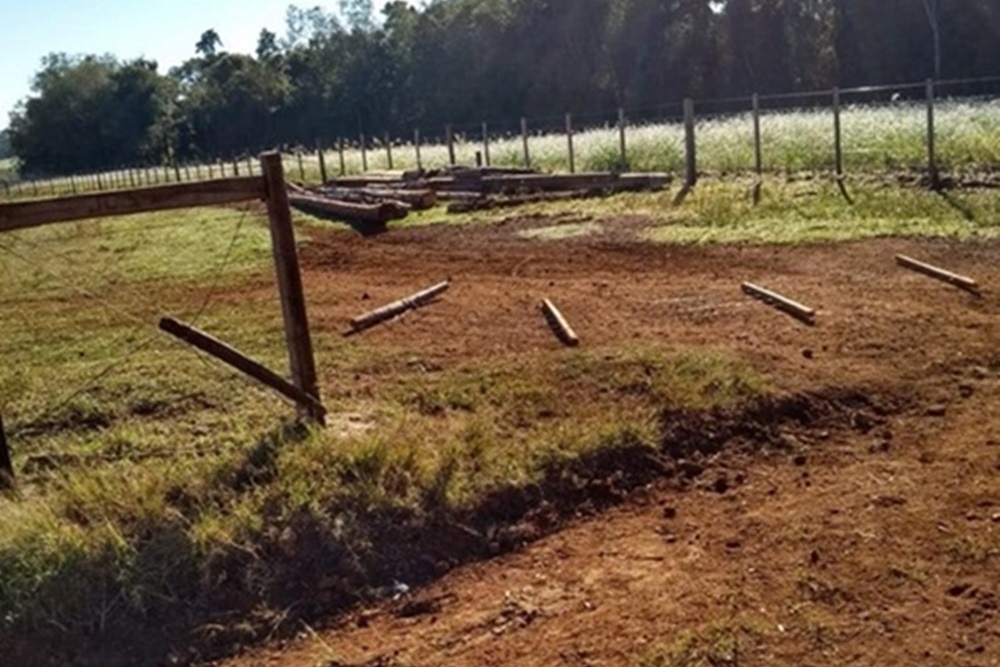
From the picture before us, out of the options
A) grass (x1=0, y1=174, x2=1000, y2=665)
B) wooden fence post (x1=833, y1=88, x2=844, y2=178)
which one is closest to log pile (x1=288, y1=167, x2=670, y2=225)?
wooden fence post (x1=833, y1=88, x2=844, y2=178)

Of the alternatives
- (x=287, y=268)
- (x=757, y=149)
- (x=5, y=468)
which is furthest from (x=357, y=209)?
(x=5, y=468)

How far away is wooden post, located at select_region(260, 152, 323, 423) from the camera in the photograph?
4.95 metres

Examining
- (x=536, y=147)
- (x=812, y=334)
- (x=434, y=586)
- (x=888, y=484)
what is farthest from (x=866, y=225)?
(x=536, y=147)

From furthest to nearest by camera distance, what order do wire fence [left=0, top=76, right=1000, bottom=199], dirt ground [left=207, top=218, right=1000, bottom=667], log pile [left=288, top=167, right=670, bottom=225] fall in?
log pile [left=288, top=167, right=670, bottom=225], wire fence [left=0, top=76, right=1000, bottom=199], dirt ground [left=207, top=218, right=1000, bottom=667]

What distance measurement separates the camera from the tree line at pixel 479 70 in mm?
45906

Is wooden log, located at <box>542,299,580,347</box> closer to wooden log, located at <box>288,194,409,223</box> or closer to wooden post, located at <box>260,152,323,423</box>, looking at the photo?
wooden post, located at <box>260,152,323,423</box>

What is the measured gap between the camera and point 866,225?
33.4 ft

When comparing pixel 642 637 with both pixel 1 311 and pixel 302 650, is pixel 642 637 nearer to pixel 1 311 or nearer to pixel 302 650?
pixel 302 650

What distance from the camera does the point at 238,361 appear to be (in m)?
4.93

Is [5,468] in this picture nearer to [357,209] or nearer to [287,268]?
[287,268]

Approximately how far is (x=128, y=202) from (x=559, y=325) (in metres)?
3.32

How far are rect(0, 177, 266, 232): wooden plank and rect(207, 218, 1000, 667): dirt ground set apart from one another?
1533 mm

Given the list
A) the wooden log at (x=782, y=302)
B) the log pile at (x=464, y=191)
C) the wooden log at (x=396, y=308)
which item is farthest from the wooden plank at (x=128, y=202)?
the log pile at (x=464, y=191)

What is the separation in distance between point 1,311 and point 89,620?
26.3ft
